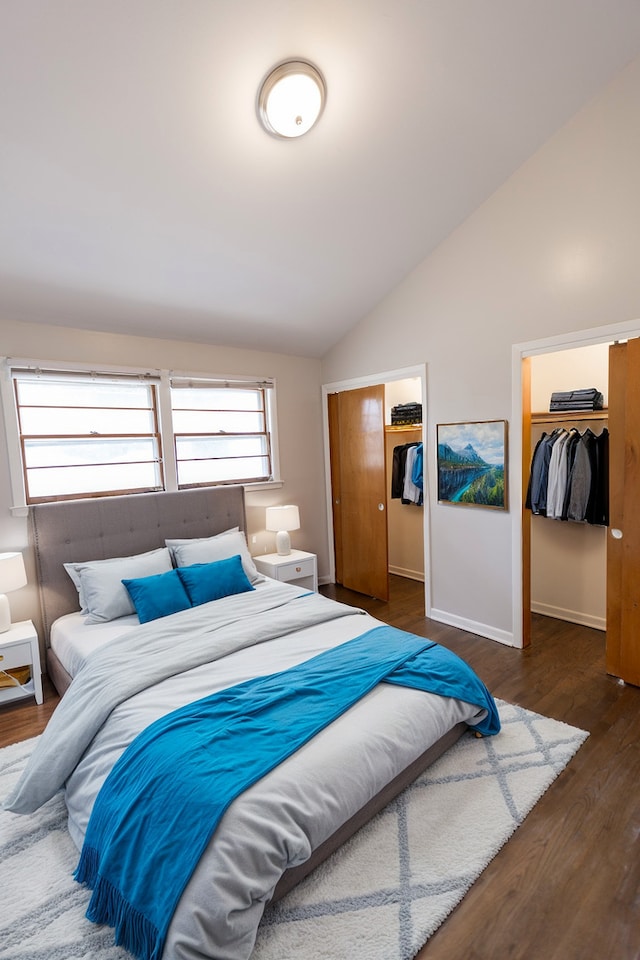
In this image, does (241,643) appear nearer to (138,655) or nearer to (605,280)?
(138,655)

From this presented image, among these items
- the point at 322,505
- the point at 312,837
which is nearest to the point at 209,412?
the point at 322,505

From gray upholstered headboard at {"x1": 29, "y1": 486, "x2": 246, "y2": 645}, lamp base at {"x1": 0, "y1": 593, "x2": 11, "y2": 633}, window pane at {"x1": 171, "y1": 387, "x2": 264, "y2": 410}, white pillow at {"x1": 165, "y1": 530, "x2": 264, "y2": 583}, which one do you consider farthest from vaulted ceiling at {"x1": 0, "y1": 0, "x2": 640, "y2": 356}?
lamp base at {"x1": 0, "y1": 593, "x2": 11, "y2": 633}

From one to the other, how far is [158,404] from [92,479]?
77 cm

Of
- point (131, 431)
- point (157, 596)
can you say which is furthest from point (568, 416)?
point (131, 431)

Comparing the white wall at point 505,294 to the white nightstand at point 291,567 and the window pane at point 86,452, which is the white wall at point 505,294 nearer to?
the white nightstand at point 291,567

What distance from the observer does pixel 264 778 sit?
5.05 feet

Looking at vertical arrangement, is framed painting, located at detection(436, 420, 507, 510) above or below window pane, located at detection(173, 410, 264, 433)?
below

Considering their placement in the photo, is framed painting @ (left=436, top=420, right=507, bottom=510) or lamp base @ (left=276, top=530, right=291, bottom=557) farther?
lamp base @ (left=276, top=530, right=291, bottom=557)

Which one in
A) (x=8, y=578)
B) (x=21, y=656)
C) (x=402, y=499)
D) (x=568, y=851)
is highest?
(x=402, y=499)

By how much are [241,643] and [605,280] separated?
2.92 m

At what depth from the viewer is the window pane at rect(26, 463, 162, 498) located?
10.7 ft

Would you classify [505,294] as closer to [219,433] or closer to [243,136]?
[243,136]

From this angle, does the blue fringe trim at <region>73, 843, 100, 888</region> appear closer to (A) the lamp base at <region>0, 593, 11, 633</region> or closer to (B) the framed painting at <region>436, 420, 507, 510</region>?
(A) the lamp base at <region>0, 593, 11, 633</region>

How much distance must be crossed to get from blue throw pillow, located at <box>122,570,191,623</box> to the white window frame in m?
0.95
